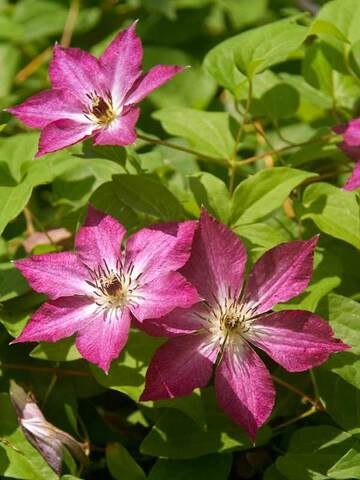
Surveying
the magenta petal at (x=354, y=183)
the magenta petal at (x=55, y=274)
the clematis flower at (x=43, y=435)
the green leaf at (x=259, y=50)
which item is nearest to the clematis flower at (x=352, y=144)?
the magenta petal at (x=354, y=183)

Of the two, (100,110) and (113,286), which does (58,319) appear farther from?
(100,110)

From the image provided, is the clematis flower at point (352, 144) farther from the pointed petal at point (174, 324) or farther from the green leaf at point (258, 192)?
the pointed petal at point (174, 324)

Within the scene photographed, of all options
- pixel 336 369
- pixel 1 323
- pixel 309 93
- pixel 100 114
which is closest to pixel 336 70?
pixel 309 93

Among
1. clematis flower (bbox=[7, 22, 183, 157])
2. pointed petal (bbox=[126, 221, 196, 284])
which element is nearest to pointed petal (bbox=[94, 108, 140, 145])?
clematis flower (bbox=[7, 22, 183, 157])

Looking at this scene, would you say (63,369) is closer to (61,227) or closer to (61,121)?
(61,227)

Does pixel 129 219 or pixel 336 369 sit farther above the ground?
pixel 129 219
